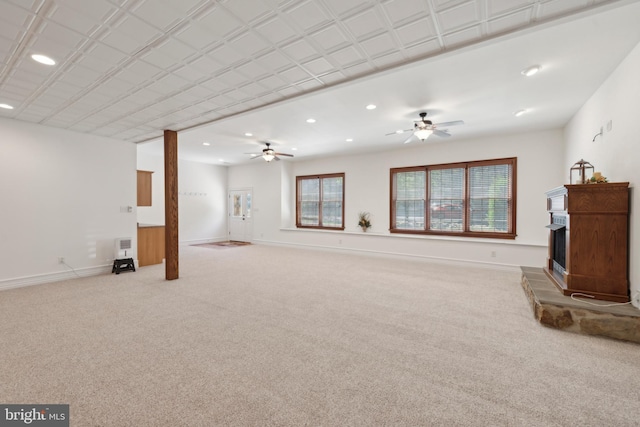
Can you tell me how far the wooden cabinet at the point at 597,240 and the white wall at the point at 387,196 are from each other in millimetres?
2668

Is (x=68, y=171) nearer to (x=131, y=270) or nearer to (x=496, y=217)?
(x=131, y=270)

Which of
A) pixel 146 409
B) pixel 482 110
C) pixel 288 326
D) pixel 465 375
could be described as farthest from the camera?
pixel 482 110

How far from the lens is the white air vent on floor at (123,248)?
224 inches

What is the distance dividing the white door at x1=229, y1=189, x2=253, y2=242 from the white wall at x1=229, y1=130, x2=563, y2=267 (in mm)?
399

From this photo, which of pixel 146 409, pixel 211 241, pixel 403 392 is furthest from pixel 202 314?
pixel 211 241

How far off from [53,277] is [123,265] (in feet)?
3.50

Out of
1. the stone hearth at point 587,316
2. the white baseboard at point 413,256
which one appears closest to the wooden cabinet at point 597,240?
the stone hearth at point 587,316

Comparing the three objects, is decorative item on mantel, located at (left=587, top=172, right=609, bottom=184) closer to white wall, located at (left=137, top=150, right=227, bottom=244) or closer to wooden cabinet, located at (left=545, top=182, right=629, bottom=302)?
wooden cabinet, located at (left=545, top=182, right=629, bottom=302)

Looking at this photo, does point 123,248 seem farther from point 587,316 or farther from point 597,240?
point 597,240

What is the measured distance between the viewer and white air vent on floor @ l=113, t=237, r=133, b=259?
570 cm

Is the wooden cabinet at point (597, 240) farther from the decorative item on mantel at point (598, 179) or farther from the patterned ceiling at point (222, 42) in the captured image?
the patterned ceiling at point (222, 42)

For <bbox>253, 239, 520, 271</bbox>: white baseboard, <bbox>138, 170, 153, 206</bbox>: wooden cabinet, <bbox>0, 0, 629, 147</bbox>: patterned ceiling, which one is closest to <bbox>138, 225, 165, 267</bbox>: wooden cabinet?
<bbox>138, 170, 153, 206</bbox>: wooden cabinet

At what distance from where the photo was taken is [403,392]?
1.97m

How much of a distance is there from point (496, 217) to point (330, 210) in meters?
4.58
